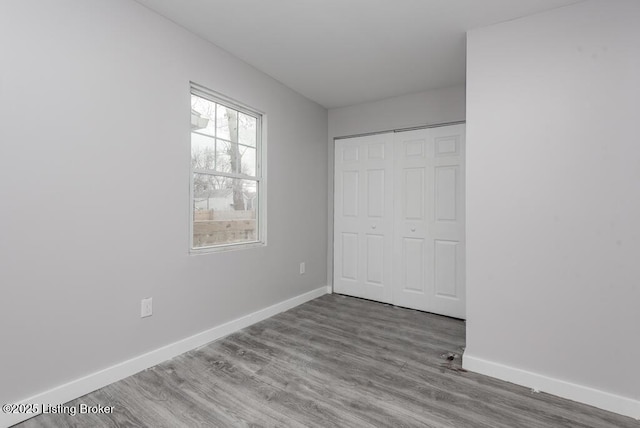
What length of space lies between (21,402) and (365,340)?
86.3 inches

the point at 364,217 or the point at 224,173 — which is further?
the point at 364,217

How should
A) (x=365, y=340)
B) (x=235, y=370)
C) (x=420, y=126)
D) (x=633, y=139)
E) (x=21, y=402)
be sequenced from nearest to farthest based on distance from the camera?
(x=21, y=402) → (x=633, y=139) → (x=235, y=370) → (x=365, y=340) → (x=420, y=126)

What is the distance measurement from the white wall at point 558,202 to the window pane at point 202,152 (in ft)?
6.75

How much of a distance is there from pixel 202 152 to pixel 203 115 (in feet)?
1.03

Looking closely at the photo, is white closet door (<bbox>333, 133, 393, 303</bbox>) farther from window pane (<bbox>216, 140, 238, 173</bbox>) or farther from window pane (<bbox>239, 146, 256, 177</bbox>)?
window pane (<bbox>216, 140, 238, 173</bbox>)

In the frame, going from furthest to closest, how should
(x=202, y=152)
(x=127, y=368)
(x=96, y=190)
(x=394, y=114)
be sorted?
1. (x=394, y=114)
2. (x=202, y=152)
3. (x=127, y=368)
4. (x=96, y=190)

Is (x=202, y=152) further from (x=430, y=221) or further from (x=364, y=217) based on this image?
(x=430, y=221)

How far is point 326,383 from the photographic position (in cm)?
199

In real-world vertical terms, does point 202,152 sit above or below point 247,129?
below

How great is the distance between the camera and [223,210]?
9.21ft

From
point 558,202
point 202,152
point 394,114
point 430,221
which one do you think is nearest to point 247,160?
point 202,152

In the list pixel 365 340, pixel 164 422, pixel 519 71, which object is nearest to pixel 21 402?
pixel 164 422

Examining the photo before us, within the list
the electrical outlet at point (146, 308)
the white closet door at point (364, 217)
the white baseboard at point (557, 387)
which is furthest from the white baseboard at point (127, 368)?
the white baseboard at point (557, 387)

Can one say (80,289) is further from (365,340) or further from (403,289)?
(403,289)
